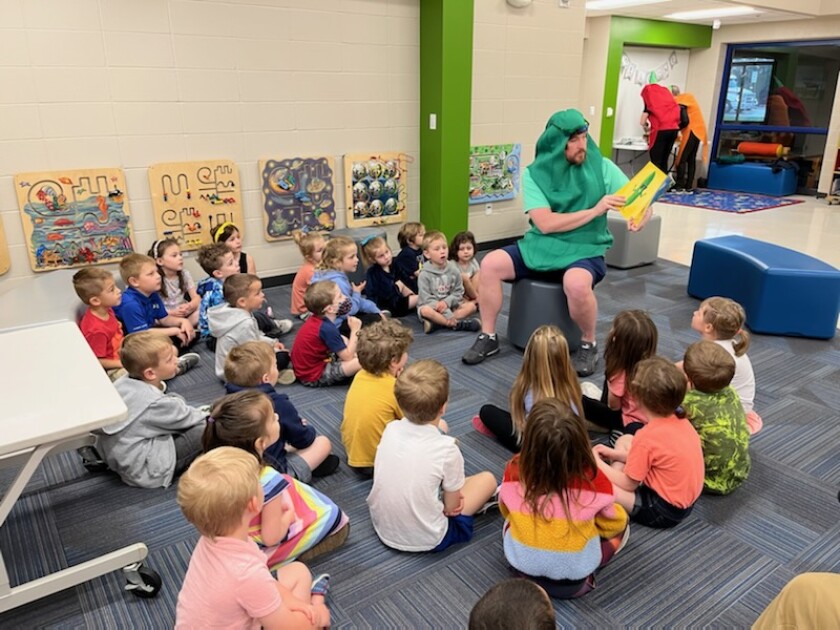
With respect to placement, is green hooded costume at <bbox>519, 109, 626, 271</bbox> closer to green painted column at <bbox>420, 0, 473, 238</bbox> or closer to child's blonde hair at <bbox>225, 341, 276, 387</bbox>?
child's blonde hair at <bbox>225, 341, 276, 387</bbox>

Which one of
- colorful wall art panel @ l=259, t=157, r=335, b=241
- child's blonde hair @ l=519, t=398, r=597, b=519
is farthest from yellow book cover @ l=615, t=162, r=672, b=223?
colorful wall art panel @ l=259, t=157, r=335, b=241

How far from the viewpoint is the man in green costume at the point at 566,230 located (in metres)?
3.19

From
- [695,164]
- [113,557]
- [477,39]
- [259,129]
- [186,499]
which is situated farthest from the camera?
[695,164]

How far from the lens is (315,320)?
3.03 m

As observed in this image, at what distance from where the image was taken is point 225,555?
1.33 metres

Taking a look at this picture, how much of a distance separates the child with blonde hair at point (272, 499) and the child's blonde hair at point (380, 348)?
0.45 metres

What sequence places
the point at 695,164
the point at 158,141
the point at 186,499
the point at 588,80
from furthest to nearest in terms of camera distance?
the point at 695,164, the point at 588,80, the point at 158,141, the point at 186,499

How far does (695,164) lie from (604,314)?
20.6 ft

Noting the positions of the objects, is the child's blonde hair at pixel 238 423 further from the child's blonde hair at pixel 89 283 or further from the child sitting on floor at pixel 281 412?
the child's blonde hair at pixel 89 283

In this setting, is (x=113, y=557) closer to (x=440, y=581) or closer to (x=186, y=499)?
(x=186, y=499)

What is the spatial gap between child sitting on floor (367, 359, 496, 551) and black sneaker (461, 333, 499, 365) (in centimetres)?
142

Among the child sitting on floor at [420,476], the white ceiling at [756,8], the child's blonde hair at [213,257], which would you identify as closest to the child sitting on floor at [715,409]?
the child sitting on floor at [420,476]

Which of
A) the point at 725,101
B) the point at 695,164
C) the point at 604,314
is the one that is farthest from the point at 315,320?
the point at 725,101

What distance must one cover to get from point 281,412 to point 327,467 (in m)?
0.31
